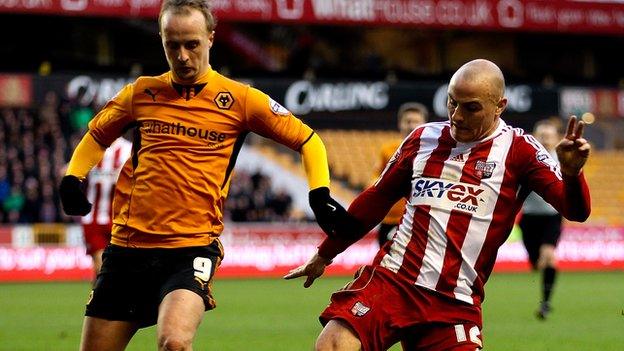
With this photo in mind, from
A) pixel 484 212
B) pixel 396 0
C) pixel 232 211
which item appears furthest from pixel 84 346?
pixel 396 0

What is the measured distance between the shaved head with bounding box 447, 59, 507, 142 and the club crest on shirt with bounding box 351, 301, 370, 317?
3.01 ft

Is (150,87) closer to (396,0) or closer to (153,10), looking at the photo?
(153,10)

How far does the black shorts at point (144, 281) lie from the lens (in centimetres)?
576

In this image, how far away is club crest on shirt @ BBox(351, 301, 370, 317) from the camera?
529cm

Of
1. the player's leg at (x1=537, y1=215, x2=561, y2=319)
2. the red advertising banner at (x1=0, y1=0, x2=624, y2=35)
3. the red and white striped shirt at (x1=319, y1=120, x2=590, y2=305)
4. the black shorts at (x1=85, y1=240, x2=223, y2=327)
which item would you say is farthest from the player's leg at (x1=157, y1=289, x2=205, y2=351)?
the red advertising banner at (x1=0, y1=0, x2=624, y2=35)

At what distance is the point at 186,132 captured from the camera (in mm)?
5945

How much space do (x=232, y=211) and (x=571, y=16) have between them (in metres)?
12.6

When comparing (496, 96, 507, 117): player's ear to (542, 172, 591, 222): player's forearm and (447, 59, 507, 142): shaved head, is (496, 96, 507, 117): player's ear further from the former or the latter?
(542, 172, 591, 222): player's forearm

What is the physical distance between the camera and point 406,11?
31984mm

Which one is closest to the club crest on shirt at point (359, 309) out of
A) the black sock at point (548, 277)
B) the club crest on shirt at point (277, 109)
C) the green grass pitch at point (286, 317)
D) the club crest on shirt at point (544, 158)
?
the club crest on shirt at point (544, 158)

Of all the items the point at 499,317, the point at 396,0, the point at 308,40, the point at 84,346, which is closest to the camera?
the point at 84,346

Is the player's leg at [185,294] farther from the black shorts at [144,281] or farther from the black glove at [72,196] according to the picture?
the black glove at [72,196]

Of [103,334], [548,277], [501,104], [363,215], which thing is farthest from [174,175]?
[548,277]

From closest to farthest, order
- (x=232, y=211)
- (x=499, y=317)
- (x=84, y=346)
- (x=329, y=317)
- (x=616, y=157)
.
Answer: (x=329, y=317)
(x=84, y=346)
(x=499, y=317)
(x=232, y=211)
(x=616, y=157)
